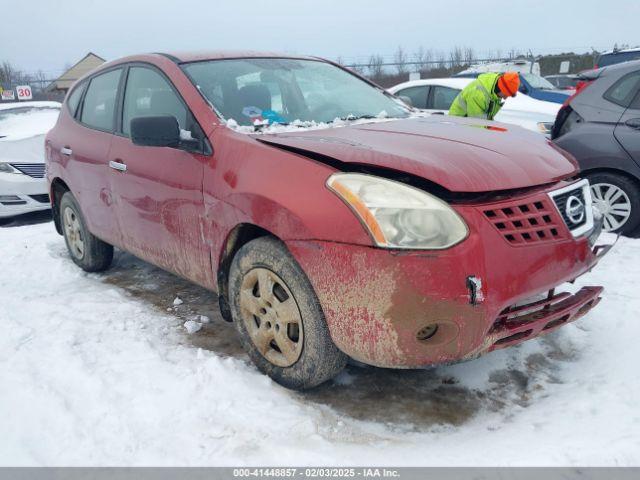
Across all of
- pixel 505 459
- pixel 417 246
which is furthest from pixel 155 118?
pixel 505 459

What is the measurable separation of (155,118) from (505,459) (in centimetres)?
223

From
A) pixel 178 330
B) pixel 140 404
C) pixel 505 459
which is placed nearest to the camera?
pixel 505 459

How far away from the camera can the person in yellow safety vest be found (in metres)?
6.09

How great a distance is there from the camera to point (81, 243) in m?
4.36

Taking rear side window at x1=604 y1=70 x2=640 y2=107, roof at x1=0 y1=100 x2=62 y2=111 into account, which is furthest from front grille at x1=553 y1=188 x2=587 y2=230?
roof at x1=0 y1=100 x2=62 y2=111

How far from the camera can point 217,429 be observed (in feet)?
7.16

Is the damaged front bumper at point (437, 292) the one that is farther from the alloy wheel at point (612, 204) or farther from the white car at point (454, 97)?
the white car at point (454, 97)

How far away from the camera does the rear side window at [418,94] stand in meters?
8.29

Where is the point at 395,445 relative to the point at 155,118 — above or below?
below

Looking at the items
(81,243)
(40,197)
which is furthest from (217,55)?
(40,197)

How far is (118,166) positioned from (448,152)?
2223 millimetres

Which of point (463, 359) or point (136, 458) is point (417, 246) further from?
point (136, 458)

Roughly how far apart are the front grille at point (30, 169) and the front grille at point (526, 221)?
6210 millimetres

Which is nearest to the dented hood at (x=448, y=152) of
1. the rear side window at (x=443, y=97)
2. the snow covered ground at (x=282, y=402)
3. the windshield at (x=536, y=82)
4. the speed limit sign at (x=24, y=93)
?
the snow covered ground at (x=282, y=402)
